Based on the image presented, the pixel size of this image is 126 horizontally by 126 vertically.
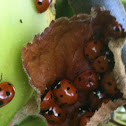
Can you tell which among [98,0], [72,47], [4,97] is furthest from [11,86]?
[98,0]

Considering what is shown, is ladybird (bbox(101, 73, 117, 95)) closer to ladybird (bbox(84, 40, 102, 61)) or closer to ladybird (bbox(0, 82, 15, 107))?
ladybird (bbox(84, 40, 102, 61))

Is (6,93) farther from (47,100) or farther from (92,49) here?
(92,49)

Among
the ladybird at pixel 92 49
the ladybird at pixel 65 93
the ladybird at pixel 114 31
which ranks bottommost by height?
the ladybird at pixel 65 93

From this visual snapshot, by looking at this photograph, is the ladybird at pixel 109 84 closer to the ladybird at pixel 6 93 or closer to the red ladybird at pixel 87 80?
the red ladybird at pixel 87 80

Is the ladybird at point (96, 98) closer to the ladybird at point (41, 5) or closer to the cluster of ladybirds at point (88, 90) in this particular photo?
the cluster of ladybirds at point (88, 90)

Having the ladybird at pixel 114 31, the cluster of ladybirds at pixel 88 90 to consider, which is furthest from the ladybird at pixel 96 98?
the ladybird at pixel 114 31

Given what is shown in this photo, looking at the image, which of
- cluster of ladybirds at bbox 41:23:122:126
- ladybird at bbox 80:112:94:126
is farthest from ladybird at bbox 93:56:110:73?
ladybird at bbox 80:112:94:126

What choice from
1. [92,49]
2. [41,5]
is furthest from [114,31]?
Answer: [41,5]

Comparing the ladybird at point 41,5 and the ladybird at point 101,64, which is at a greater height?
the ladybird at point 41,5

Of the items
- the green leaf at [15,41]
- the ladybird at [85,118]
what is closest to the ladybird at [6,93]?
the green leaf at [15,41]
